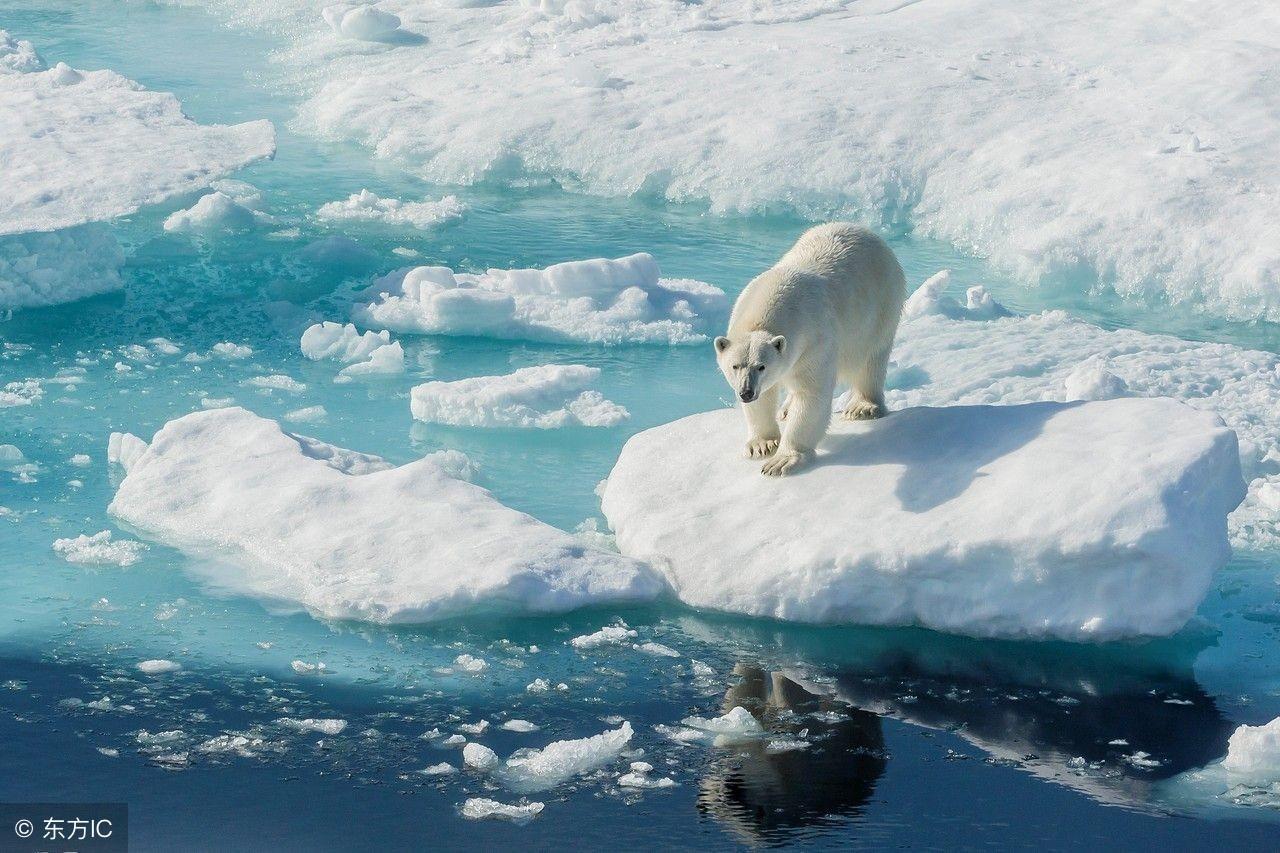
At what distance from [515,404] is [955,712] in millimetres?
3131

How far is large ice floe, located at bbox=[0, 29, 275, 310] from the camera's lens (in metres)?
8.39

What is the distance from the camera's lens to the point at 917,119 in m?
10.9

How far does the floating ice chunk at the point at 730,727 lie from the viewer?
14.8ft

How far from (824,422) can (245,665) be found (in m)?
2.32

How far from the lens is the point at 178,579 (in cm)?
554

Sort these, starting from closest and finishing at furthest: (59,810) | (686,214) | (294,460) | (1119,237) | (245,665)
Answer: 1. (59,810)
2. (245,665)
3. (294,460)
4. (1119,237)
5. (686,214)

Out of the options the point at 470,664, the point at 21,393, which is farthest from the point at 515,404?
the point at 21,393

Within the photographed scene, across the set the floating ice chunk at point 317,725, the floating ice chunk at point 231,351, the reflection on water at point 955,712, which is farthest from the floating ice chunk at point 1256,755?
the floating ice chunk at point 231,351

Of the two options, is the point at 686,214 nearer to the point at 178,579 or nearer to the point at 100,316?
the point at 100,316

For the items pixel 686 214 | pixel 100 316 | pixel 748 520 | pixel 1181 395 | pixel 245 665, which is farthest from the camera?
pixel 686 214

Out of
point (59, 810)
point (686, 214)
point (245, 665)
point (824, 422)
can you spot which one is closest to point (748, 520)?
point (824, 422)

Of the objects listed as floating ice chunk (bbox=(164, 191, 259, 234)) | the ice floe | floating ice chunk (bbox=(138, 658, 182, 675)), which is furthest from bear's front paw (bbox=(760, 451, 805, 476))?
floating ice chunk (bbox=(164, 191, 259, 234))

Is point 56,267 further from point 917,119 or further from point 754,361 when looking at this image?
point 917,119

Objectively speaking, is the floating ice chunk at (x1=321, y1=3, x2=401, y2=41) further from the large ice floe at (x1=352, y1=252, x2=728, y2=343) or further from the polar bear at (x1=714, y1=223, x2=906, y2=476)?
the polar bear at (x1=714, y1=223, x2=906, y2=476)
